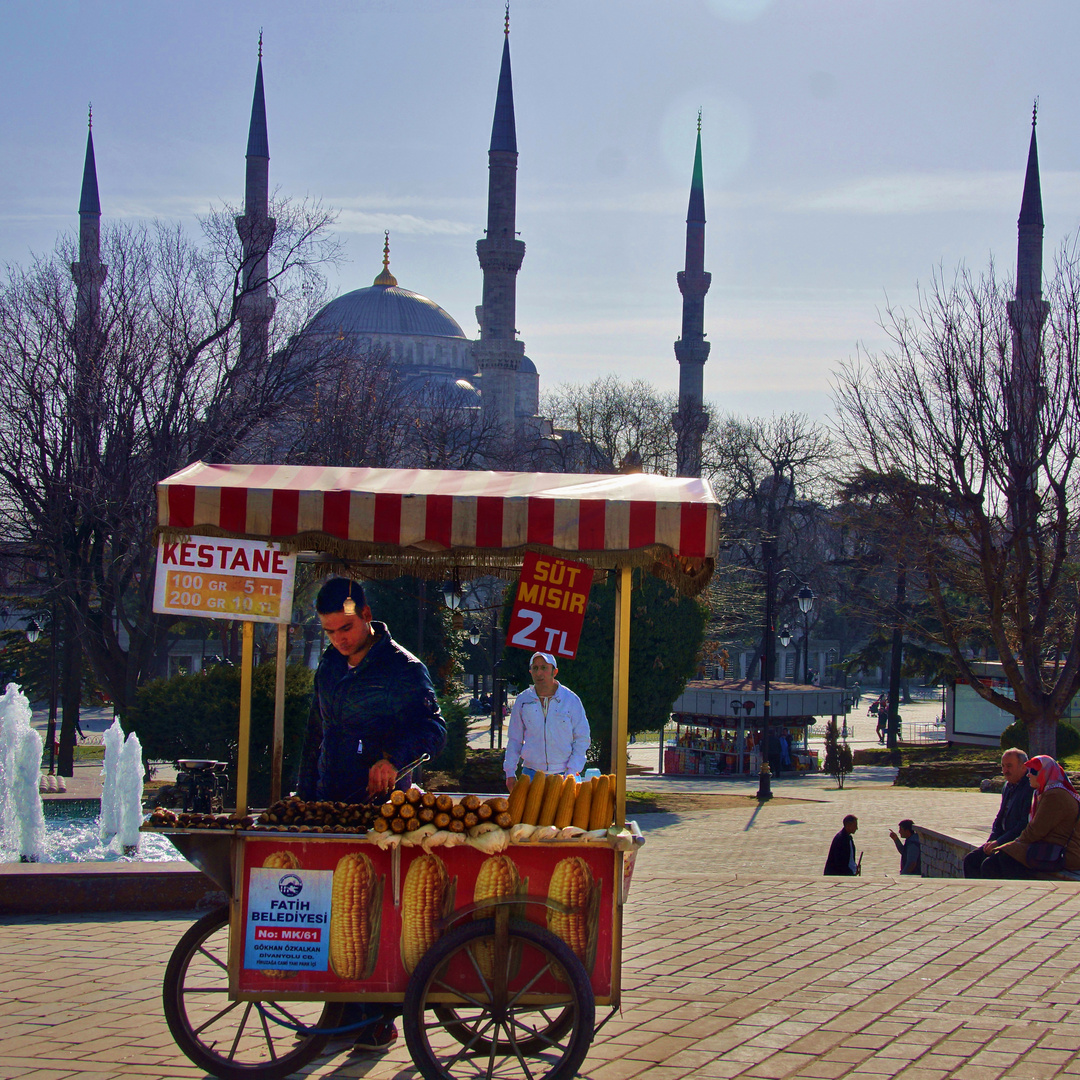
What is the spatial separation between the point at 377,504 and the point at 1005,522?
1887 cm

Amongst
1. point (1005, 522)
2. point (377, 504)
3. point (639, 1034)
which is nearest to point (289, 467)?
point (377, 504)

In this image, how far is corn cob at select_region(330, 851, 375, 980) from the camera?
173 inches

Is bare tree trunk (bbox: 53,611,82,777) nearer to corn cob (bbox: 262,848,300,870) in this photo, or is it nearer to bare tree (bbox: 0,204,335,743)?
bare tree (bbox: 0,204,335,743)

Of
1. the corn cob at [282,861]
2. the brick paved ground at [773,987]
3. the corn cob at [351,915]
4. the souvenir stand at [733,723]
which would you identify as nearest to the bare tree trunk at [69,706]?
the souvenir stand at [733,723]

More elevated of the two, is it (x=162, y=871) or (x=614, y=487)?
(x=614, y=487)

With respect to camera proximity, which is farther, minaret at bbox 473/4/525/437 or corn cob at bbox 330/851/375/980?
minaret at bbox 473/4/525/437

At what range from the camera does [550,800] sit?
14.8 feet

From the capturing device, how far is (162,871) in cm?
736

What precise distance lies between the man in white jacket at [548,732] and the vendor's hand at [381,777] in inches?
134

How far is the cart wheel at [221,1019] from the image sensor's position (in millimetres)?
4414

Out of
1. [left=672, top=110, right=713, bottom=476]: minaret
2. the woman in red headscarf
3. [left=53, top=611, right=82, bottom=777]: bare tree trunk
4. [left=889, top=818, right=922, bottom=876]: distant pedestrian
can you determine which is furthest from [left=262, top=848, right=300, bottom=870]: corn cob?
[left=672, top=110, right=713, bottom=476]: minaret

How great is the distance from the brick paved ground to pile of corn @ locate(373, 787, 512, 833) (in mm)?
1022

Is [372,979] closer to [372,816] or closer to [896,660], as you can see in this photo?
[372,816]

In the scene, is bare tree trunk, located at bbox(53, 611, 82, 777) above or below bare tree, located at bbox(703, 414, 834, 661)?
below
